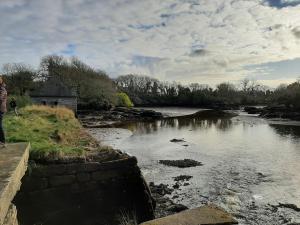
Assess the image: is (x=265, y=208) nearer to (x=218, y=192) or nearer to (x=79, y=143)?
(x=218, y=192)

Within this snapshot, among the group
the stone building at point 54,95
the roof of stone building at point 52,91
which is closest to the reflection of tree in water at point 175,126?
the stone building at point 54,95

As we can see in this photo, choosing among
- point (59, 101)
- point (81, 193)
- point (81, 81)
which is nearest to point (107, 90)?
point (81, 81)

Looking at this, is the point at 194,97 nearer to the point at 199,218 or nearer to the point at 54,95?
the point at 54,95

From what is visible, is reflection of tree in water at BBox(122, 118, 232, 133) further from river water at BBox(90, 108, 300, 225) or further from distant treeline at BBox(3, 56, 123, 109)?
distant treeline at BBox(3, 56, 123, 109)

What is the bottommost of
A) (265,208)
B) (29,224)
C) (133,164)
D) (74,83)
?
(265,208)

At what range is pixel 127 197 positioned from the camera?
35.9ft

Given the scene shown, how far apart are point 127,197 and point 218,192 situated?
25.7 feet

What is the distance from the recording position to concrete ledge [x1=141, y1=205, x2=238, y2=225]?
612 centimetres

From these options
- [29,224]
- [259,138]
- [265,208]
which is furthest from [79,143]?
[259,138]

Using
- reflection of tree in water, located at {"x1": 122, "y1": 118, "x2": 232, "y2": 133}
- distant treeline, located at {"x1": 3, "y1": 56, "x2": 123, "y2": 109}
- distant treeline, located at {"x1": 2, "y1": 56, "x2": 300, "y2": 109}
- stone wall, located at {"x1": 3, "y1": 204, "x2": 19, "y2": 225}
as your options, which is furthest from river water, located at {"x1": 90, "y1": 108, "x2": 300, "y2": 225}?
distant treeline, located at {"x1": 3, "y1": 56, "x2": 123, "y2": 109}

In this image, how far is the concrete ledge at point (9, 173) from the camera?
5.86 m

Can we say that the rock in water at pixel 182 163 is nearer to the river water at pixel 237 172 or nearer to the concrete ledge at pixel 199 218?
the river water at pixel 237 172

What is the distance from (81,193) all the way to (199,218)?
5042mm

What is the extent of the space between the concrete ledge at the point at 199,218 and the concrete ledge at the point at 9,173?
8.39 ft
